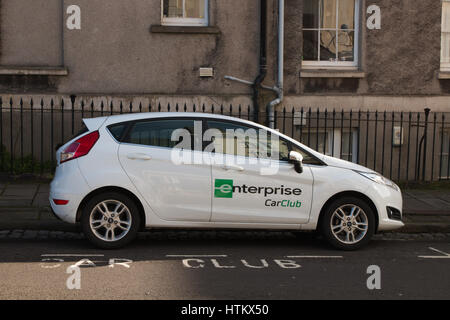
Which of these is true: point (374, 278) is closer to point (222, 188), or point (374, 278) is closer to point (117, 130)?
point (222, 188)

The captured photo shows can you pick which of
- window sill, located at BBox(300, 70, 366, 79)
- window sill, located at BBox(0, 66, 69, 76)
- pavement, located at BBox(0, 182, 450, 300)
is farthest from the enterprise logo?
window sill, located at BBox(0, 66, 69, 76)

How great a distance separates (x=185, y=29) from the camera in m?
13.0

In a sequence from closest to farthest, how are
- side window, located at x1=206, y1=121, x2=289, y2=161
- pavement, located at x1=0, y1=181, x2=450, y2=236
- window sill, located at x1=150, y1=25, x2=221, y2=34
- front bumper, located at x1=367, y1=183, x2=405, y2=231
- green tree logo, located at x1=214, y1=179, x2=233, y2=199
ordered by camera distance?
green tree logo, located at x1=214, y1=179, x2=233, y2=199, side window, located at x1=206, y1=121, x2=289, y2=161, front bumper, located at x1=367, y1=183, x2=405, y2=231, pavement, located at x1=0, y1=181, x2=450, y2=236, window sill, located at x1=150, y1=25, x2=221, y2=34

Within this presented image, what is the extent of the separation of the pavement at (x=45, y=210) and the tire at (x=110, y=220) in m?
1.23

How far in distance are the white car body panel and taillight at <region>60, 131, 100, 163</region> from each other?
6 cm

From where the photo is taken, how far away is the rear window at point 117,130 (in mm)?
8008

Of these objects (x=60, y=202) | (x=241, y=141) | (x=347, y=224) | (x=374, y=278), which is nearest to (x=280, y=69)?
(x=241, y=141)

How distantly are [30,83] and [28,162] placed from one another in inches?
58.6

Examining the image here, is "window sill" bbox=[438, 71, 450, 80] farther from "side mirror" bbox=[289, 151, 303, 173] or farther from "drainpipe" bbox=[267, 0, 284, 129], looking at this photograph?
"side mirror" bbox=[289, 151, 303, 173]

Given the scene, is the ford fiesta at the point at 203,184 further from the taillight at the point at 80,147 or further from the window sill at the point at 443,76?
the window sill at the point at 443,76

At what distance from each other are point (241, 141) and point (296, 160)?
0.70 meters

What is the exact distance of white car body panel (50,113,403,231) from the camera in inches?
307
